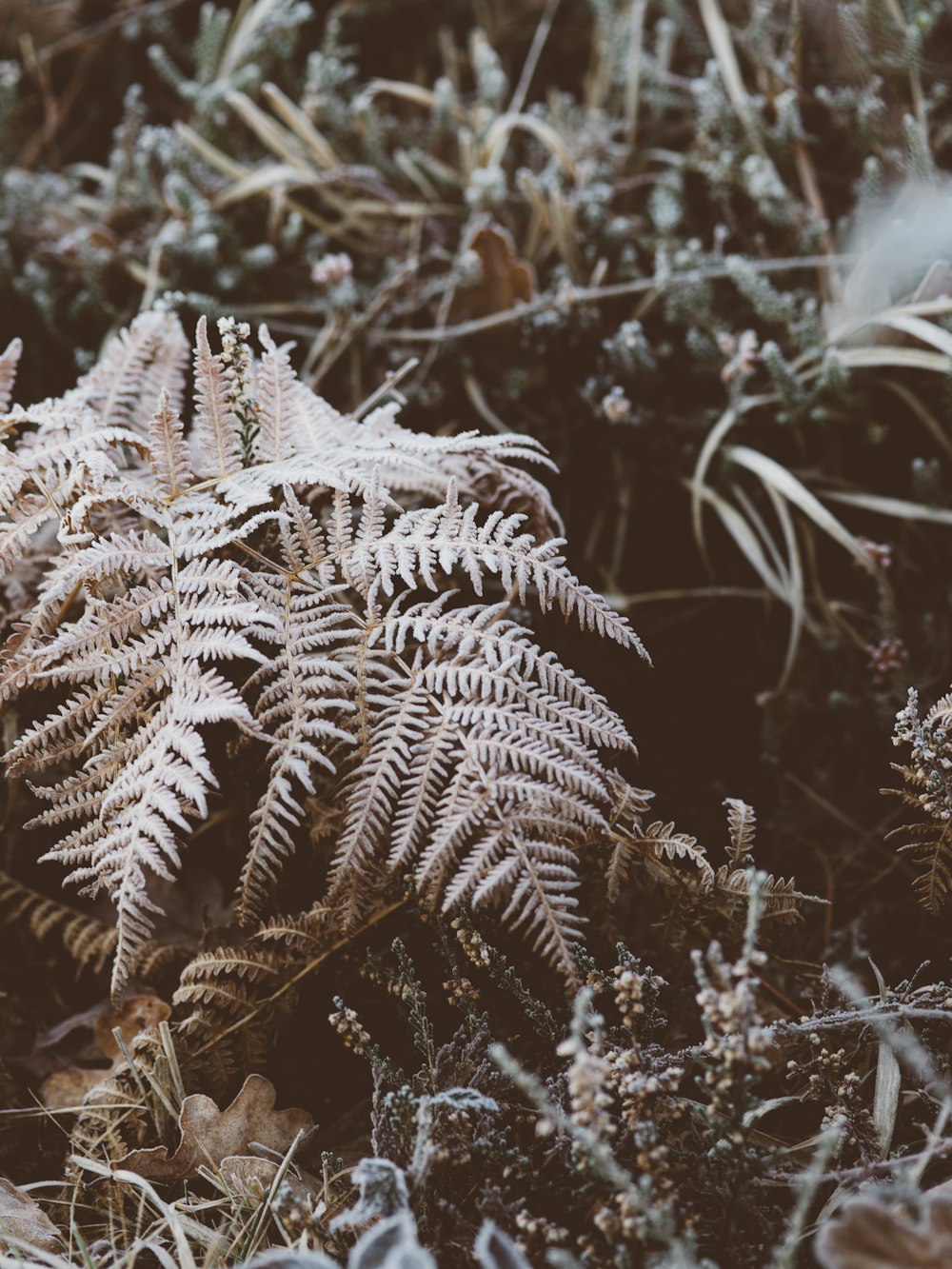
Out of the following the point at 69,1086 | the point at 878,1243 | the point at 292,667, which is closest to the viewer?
the point at 878,1243

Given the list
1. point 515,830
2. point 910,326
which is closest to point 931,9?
point 910,326

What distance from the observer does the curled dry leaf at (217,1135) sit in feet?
5.87

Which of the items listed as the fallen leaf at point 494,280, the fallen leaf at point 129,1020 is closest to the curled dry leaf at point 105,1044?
the fallen leaf at point 129,1020

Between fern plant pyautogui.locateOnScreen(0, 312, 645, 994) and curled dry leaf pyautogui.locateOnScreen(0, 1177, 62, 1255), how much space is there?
0.58m

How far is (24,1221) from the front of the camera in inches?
66.9

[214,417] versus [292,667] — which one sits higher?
[214,417]

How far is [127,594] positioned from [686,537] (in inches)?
59.5

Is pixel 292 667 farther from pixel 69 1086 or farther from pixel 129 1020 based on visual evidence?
pixel 69 1086

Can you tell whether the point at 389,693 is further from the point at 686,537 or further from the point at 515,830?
the point at 686,537

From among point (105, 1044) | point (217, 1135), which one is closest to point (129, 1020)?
point (105, 1044)

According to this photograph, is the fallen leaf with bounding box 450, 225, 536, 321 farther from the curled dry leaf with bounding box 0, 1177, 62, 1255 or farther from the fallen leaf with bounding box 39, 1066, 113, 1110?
the curled dry leaf with bounding box 0, 1177, 62, 1255

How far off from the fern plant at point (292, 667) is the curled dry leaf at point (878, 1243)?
1.65 feet

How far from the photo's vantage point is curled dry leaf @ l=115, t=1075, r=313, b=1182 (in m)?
1.79

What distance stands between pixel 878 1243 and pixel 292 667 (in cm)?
115
